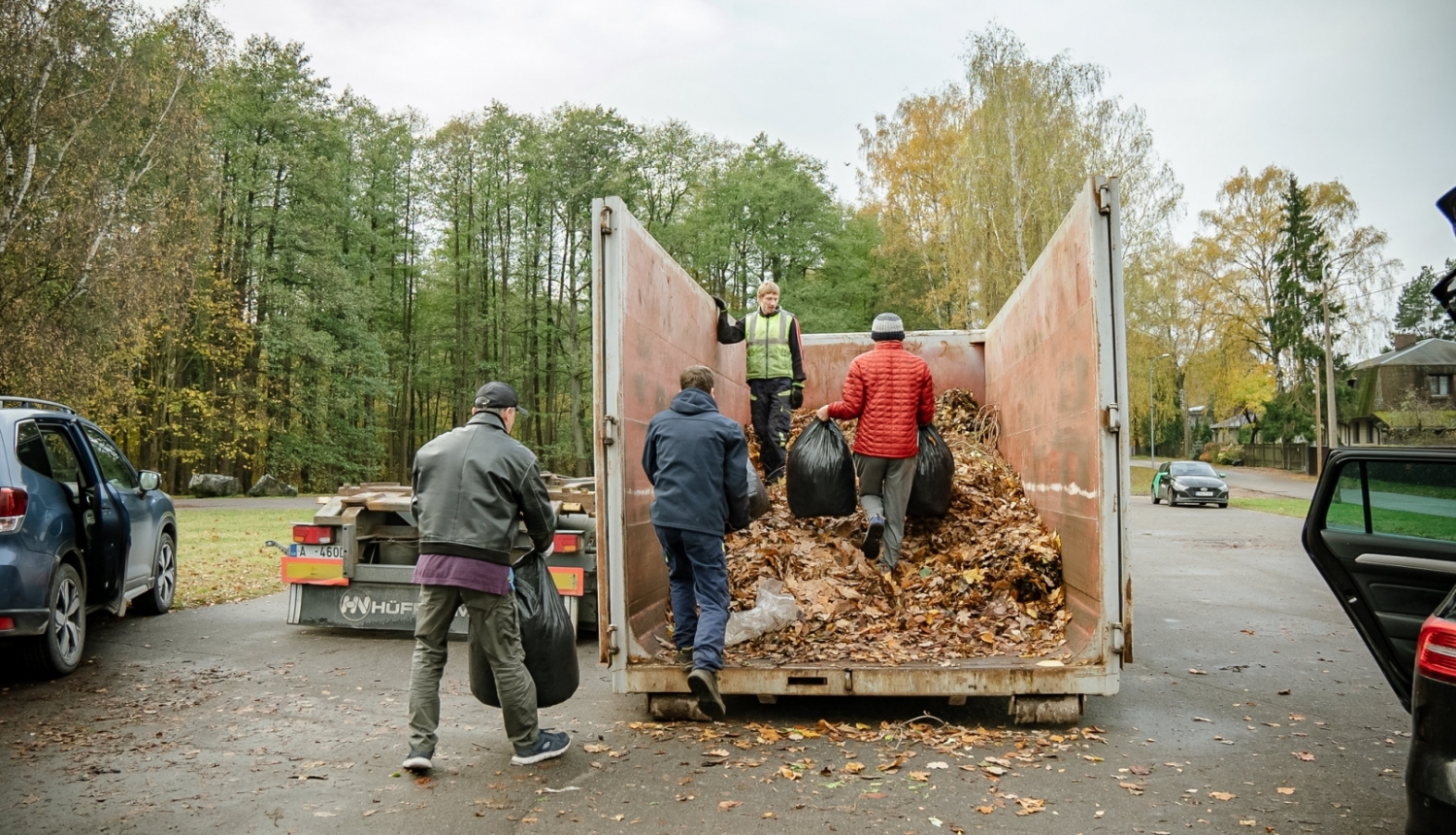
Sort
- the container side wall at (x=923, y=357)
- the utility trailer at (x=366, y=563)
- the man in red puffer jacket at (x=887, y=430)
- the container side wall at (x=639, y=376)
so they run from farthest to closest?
the container side wall at (x=923, y=357) → the utility trailer at (x=366, y=563) → the man in red puffer jacket at (x=887, y=430) → the container side wall at (x=639, y=376)

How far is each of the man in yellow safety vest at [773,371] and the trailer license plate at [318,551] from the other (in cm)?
328

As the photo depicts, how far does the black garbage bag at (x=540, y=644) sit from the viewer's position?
4.41m

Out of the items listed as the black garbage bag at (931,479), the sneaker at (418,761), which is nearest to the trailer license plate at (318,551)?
the sneaker at (418,761)

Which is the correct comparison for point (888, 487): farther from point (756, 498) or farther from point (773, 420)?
point (773, 420)

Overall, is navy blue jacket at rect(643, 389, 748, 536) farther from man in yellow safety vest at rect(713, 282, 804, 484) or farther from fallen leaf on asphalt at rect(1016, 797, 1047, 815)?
man in yellow safety vest at rect(713, 282, 804, 484)

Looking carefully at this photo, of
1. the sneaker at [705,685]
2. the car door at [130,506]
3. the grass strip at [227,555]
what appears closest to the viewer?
the sneaker at [705,685]

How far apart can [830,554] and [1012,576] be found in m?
1.19

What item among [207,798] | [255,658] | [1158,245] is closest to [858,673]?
[207,798]

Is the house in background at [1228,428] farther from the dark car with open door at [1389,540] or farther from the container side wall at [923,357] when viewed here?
the dark car with open door at [1389,540]

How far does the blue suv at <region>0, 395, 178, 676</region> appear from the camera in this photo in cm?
557

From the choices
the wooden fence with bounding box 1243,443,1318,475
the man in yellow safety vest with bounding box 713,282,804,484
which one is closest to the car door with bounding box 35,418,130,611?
the man in yellow safety vest with bounding box 713,282,804,484

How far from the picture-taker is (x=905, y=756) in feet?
14.5

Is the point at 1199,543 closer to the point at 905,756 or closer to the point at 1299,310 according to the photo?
the point at 905,756

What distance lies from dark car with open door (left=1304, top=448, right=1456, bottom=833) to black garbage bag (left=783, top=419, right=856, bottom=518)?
9.79 feet
